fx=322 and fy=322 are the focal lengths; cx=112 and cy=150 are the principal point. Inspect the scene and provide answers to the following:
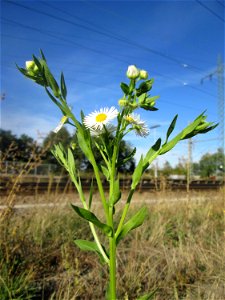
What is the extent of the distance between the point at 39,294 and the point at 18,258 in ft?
1.49

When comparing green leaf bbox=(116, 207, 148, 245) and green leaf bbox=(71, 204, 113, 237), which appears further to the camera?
green leaf bbox=(116, 207, 148, 245)

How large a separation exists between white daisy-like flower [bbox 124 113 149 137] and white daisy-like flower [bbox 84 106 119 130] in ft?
0.18

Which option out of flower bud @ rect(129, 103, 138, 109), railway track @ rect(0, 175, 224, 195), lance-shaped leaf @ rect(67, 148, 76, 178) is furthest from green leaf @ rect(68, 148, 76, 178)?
railway track @ rect(0, 175, 224, 195)

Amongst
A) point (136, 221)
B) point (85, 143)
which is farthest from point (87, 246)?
point (85, 143)

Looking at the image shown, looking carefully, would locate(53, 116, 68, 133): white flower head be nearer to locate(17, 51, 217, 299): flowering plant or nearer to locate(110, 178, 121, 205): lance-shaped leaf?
locate(17, 51, 217, 299): flowering plant

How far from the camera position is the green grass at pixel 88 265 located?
2.51 metres

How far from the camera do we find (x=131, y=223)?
1179 millimetres

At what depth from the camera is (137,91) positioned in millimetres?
1175

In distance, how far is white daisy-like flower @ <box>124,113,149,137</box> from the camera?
46.6 inches

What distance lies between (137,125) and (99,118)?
14cm

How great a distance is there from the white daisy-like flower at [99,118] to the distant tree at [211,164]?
43.7 metres

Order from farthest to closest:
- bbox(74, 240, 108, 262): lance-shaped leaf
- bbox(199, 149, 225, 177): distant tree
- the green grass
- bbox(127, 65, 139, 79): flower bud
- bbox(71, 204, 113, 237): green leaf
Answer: bbox(199, 149, 225, 177): distant tree → the green grass → bbox(74, 240, 108, 262): lance-shaped leaf → bbox(127, 65, 139, 79): flower bud → bbox(71, 204, 113, 237): green leaf

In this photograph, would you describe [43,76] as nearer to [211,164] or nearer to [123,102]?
[123,102]

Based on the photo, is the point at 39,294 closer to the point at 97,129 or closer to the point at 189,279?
the point at 189,279
